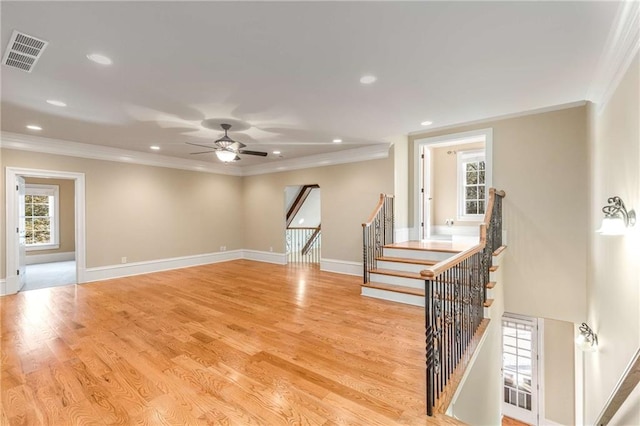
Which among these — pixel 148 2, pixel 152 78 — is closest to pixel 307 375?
pixel 148 2

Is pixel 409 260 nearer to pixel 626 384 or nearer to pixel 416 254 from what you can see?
pixel 416 254

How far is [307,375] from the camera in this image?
247 centimetres

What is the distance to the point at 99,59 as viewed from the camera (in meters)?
2.55

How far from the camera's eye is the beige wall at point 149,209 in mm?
5816

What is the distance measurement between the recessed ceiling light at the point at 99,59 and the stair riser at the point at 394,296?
430 cm

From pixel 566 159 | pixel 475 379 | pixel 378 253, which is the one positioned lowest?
pixel 475 379

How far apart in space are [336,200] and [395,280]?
260 cm

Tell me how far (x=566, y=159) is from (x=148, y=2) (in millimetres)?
5597

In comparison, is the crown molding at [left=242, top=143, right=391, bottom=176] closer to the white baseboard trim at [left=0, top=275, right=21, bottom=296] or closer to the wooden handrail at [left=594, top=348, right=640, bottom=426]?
the wooden handrail at [left=594, top=348, right=640, bottom=426]

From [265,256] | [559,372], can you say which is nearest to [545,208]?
[559,372]

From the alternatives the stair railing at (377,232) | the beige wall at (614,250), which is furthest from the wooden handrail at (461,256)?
the stair railing at (377,232)

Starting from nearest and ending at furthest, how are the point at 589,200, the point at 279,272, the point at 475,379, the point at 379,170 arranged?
the point at 475,379 < the point at 589,200 < the point at 379,170 < the point at 279,272

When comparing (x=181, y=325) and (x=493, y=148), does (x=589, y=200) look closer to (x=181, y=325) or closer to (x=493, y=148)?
(x=493, y=148)

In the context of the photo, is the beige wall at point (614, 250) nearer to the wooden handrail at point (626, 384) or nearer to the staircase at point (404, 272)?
the wooden handrail at point (626, 384)
